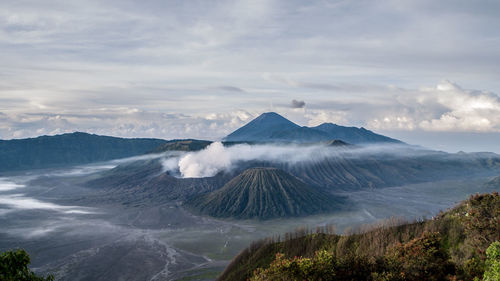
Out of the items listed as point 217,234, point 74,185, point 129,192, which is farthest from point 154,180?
point 217,234

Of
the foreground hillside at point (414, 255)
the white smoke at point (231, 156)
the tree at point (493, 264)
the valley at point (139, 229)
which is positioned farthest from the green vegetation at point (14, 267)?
the white smoke at point (231, 156)

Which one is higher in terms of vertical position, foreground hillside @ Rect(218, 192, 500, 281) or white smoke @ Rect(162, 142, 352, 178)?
white smoke @ Rect(162, 142, 352, 178)

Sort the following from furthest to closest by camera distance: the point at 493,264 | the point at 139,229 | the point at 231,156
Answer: the point at 231,156 → the point at 139,229 → the point at 493,264

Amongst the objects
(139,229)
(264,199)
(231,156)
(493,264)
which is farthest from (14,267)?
(231,156)

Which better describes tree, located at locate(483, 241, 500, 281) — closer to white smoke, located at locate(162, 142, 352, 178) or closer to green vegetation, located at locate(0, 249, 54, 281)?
green vegetation, located at locate(0, 249, 54, 281)

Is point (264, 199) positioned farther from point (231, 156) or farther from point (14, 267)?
point (14, 267)

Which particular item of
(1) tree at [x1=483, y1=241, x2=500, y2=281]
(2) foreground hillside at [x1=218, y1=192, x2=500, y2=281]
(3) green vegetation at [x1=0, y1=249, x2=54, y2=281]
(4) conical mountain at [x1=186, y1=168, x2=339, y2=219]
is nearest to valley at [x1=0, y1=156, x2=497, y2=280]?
(4) conical mountain at [x1=186, y1=168, x2=339, y2=219]
